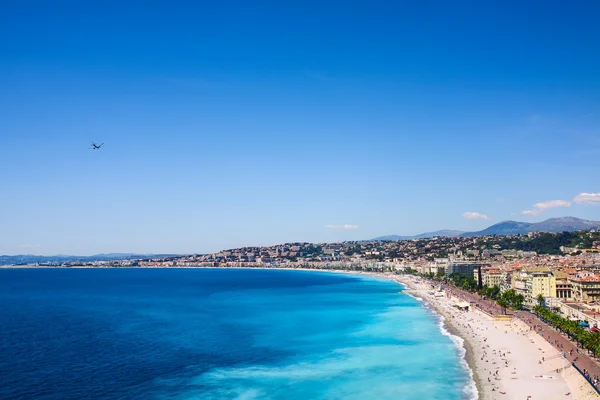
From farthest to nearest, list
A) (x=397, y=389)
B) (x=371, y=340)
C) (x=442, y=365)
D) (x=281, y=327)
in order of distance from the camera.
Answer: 1. (x=281, y=327)
2. (x=371, y=340)
3. (x=442, y=365)
4. (x=397, y=389)

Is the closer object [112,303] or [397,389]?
[397,389]

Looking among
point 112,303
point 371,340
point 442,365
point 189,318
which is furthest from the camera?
point 112,303

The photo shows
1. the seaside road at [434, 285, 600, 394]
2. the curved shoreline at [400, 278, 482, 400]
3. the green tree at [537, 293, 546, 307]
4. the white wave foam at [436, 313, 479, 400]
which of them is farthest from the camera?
the green tree at [537, 293, 546, 307]

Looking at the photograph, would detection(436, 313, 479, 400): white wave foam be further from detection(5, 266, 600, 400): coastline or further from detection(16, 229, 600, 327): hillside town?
detection(16, 229, 600, 327): hillside town

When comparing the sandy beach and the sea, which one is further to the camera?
the sea

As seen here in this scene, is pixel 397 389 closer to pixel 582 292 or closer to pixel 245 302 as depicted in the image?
pixel 582 292

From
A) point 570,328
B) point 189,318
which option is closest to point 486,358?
point 570,328

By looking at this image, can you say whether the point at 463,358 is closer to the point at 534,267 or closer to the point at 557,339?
the point at 557,339

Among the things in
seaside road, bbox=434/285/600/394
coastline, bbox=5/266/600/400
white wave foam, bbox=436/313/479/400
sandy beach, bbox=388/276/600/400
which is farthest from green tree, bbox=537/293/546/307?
white wave foam, bbox=436/313/479/400

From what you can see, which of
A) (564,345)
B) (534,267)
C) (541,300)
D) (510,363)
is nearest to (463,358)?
(510,363)

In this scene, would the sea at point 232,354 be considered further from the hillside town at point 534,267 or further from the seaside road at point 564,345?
the hillside town at point 534,267
